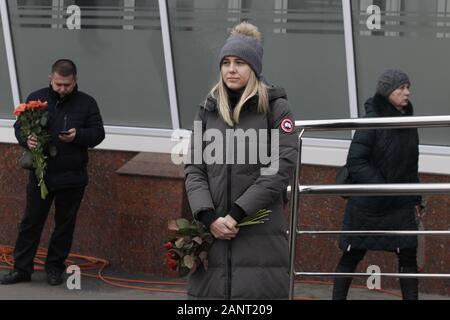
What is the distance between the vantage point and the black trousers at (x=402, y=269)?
7.07 meters

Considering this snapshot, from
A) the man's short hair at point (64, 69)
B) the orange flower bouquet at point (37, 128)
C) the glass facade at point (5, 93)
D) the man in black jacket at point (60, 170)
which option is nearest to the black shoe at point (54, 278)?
the man in black jacket at point (60, 170)

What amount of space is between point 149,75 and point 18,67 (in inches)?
54.7

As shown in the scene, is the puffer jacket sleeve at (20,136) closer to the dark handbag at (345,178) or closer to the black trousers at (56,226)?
the black trousers at (56,226)

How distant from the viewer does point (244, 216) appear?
17.6ft

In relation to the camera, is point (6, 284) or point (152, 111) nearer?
point (6, 284)

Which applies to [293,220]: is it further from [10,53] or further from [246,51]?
[10,53]

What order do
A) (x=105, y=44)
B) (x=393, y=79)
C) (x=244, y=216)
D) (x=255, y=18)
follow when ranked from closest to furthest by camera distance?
(x=244, y=216) < (x=393, y=79) < (x=255, y=18) < (x=105, y=44)

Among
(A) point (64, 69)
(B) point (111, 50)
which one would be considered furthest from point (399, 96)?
(B) point (111, 50)

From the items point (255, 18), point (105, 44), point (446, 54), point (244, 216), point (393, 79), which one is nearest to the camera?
point (244, 216)

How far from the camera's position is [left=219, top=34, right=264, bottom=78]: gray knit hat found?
18.1 ft

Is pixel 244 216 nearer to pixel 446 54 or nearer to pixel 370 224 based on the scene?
pixel 370 224

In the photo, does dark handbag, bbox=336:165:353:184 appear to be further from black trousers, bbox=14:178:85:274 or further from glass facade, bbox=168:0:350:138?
black trousers, bbox=14:178:85:274

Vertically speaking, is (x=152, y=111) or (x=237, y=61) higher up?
(x=237, y=61)

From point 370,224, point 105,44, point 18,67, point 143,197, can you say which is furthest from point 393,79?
point 18,67
